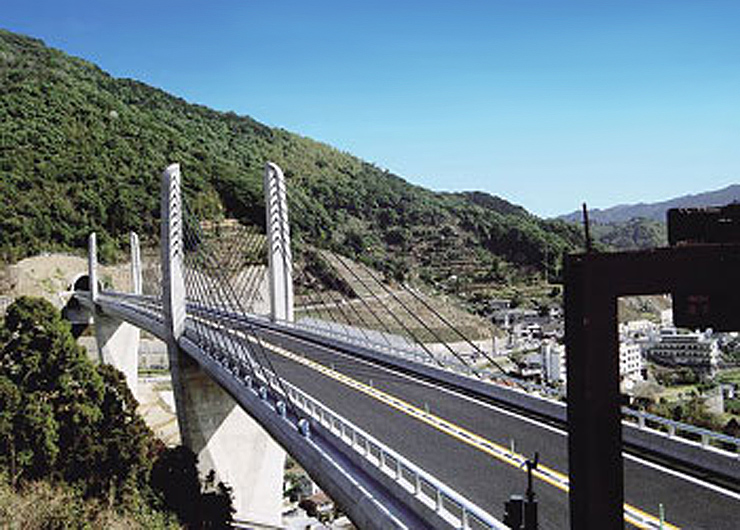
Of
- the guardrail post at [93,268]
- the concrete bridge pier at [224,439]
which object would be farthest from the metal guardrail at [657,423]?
the guardrail post at [93,268]

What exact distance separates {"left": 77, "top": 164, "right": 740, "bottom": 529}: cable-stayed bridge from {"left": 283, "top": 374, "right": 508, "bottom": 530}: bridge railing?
0.03 metres

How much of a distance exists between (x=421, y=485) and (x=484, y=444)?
105 inches

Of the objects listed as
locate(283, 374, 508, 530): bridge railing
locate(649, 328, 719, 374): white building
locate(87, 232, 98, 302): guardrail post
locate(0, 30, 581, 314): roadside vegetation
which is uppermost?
locate(0, 30, 581, 314): roadside vegetation

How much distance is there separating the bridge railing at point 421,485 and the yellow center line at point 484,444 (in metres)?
1.03

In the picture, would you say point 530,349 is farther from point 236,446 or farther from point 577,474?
point 577,474

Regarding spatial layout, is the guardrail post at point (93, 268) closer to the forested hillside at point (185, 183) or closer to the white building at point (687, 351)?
the forested hillside at point (185, 183)

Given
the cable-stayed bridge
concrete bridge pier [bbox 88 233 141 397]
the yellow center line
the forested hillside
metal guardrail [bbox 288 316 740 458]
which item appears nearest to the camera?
the yellow center line

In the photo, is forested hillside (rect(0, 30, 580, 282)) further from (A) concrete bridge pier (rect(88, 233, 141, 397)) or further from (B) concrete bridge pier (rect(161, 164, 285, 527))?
Result: (B) concrete bridge pier (rect(161, 164, 285, 527))

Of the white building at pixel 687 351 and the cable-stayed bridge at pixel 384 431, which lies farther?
the white building at pixel 687 351

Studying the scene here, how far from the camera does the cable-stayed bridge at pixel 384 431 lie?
8.26 m

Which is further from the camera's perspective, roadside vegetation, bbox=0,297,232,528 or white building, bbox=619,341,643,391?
white building, bbox=619,341,643,391

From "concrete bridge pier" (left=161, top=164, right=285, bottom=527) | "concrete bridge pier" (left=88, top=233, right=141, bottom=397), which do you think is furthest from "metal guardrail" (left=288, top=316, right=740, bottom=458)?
"concrete bridge pier" (left=88, top=233, right=141, bottom=397)

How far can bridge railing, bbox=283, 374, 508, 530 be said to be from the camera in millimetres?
6715

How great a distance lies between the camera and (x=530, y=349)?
70000mm
